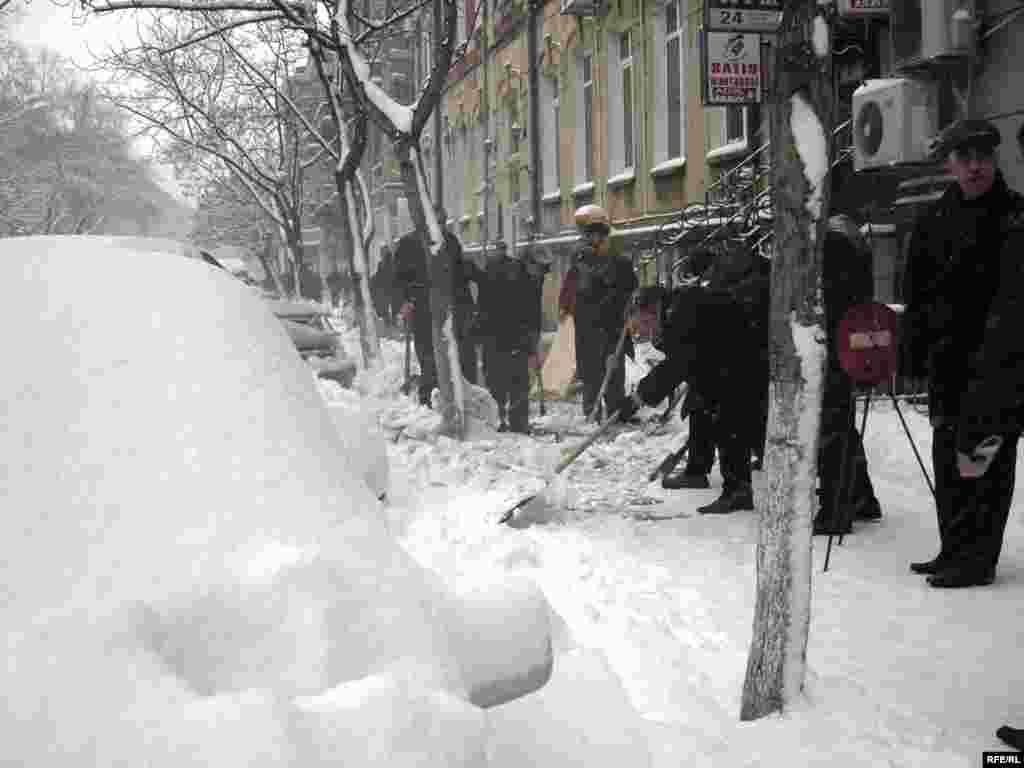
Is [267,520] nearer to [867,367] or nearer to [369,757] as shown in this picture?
[369,757]

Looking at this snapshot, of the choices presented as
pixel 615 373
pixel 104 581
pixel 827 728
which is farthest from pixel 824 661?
pixel 615 373

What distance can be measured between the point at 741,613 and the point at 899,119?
5929 millimetres

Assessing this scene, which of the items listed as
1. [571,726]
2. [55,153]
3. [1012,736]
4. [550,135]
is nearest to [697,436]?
[1012,736]

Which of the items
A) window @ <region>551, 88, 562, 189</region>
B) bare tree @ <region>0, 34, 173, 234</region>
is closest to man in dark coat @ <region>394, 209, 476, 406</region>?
window @ <region>551, 88, 562, 189</region>

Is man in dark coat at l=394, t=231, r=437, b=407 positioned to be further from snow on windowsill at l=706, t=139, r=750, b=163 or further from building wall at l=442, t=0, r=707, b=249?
building wall at l=442, t=0, r=707, b=249

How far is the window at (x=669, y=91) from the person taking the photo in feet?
54.2

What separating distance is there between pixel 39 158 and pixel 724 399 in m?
50.8

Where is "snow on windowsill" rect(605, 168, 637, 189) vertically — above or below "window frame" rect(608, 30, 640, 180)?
below

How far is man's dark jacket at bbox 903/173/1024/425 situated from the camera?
5016 millimetres

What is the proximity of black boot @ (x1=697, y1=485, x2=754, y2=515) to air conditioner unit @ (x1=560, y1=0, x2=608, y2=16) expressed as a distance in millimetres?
13927

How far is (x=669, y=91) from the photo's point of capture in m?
17.2

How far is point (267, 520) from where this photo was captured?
2.61m

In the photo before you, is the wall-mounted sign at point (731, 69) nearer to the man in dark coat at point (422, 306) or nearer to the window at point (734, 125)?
the window at point (734, 125)

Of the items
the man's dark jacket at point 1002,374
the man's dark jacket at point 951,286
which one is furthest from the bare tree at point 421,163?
the man's dark jacket at point 1002,374
